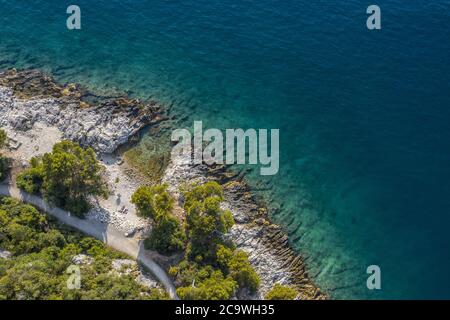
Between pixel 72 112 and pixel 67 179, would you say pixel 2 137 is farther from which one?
pixel 67 179

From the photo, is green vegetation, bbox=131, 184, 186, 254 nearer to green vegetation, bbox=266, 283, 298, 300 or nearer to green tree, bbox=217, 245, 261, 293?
green tree, bbox=217, 245, 261, 293

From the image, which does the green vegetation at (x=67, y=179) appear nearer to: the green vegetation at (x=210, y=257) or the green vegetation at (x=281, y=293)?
the green vegetation at (x=210, y=257)

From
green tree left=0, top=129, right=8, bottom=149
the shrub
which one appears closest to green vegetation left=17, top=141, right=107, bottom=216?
green tree left=0, top=129, right=8, bottom=149

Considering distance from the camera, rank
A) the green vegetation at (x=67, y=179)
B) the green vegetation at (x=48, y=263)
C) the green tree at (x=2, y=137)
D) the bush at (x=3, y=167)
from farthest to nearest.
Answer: the green tree at (x=2, y=137) < the bush at (x=3, y=167) < the green vegetation at (x=67, y=179) < the green vegetation at (x=48, y=263)

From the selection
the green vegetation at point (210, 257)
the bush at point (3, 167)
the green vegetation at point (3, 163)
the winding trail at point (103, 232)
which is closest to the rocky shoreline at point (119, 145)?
the winding trail at point (103, 232)

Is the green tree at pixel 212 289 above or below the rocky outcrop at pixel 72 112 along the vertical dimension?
below
